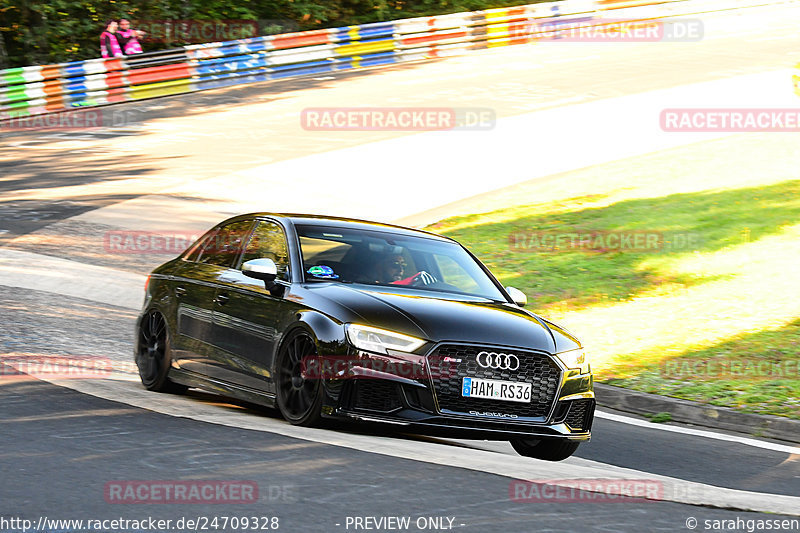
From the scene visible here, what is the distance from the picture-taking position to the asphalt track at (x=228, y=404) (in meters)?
5.93

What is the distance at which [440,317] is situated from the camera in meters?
7.78

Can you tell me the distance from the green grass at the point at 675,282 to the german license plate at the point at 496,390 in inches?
143

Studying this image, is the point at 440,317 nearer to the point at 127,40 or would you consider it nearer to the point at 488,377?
the point at 488,377

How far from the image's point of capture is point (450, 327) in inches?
302

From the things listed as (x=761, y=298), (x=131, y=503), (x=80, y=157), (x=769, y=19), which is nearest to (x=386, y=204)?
(x=80, y=157)

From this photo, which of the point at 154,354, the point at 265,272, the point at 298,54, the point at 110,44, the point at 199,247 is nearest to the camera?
the point at 265,272

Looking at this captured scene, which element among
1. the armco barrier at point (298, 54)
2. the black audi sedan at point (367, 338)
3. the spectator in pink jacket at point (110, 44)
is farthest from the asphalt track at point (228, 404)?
the spectator in pink jacket at point (110, 44)

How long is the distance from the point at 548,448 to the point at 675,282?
7757mm

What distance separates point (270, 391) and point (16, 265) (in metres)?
8.99

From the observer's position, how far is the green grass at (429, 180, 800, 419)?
11.9 meters

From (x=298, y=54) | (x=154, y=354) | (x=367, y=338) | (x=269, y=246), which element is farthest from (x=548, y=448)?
(x=298, y=54)

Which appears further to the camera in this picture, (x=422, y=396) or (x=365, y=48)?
(x=365, y=48)

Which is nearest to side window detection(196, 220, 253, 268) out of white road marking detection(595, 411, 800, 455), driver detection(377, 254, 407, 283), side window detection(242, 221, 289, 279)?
side window detection(242, 221, 289, 279)

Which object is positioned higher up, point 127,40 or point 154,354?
point 127,40
